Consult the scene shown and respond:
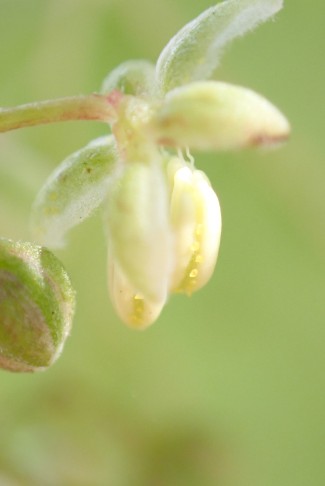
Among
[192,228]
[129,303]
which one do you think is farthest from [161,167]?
[129,303]

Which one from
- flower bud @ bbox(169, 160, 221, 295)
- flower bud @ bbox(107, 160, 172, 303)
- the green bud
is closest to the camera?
flower bud @ bbox(107, 160, 172, 303)

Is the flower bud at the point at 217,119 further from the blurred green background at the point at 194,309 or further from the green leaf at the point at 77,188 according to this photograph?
the blurred green background at the point at 194,309

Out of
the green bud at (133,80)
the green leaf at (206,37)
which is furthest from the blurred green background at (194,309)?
the green leaf at (206,37)

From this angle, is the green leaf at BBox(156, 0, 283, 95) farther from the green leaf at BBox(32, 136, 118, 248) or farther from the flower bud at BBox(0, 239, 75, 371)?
the flower bud at BBox(0, 239, 75, 371)

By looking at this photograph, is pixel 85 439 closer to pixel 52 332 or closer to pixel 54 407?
pixel 54 407

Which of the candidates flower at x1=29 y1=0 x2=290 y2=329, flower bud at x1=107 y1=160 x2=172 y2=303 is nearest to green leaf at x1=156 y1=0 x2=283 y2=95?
flower at x1=29 y1=0 x2=290 y2=329

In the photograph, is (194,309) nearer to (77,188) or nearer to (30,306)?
(77,188)
